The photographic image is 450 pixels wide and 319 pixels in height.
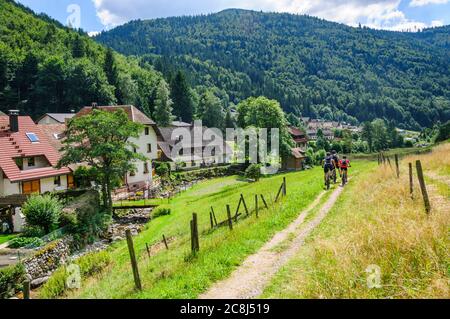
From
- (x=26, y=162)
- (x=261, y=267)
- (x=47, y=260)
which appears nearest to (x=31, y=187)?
(x=26, y=162)

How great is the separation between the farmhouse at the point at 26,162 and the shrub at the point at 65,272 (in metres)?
19.0

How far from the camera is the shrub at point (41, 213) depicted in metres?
27.2

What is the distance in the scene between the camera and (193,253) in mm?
13281

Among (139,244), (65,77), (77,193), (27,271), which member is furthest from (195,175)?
(65,77)

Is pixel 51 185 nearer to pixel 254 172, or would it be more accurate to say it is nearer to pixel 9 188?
pixel 9 188

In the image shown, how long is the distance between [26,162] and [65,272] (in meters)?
24.6

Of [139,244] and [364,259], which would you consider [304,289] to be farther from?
[139,244]

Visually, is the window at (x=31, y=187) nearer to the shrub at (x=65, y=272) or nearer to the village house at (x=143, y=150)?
the village house at (x=143, y=150)

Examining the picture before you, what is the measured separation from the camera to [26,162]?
3781 centimetres

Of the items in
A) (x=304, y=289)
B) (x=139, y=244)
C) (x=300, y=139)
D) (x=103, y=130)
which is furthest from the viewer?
(x=300, y=139)

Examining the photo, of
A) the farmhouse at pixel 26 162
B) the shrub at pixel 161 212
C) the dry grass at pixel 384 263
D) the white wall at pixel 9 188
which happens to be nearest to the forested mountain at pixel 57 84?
the farmhouse at pixel 26 162

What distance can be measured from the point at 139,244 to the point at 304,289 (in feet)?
65.0

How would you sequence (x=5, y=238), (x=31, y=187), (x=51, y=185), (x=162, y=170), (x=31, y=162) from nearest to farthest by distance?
(x=5, y=238)
(x=31, y=187)
(x=31, y=162)
(x=51, y=185)
(x=162, y=170)

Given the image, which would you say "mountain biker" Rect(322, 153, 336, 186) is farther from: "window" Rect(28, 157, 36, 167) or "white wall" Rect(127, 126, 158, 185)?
"white wall" Rect(127, 126, 158, 185)
